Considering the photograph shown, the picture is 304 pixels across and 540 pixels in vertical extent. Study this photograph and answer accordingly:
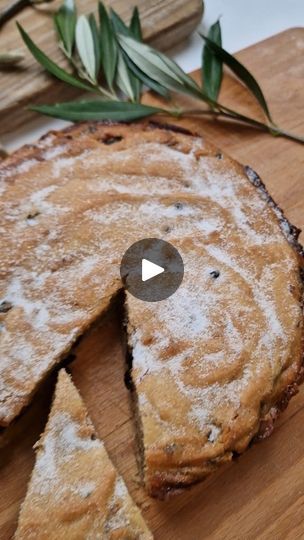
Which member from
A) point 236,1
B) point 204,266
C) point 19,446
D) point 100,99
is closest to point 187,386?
point 204,266

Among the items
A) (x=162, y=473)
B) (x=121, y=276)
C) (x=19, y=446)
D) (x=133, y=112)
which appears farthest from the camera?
(x=133, y=112)

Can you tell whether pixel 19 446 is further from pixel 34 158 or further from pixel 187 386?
pixel 34 158

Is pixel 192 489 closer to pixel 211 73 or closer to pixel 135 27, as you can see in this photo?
pixel 211 73

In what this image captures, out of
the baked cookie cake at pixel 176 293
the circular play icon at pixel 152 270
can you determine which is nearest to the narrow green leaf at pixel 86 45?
the baked cookie cake at pixel 176 293

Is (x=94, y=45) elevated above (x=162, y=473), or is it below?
above

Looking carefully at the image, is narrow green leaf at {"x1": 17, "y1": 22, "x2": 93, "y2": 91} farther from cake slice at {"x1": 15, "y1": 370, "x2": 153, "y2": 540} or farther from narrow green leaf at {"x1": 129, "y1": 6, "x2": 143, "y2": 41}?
cake slice at {"x1": 15, "y1": 370, "x2": 153, "y2": 540}

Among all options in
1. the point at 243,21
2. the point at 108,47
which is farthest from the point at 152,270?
the point at 243,21

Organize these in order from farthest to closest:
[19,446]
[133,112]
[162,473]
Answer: [133,112] < [19,446] < [162,473]

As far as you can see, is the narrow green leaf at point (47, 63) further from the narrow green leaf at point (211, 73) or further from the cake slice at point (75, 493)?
the cake slice at point (75, 493)
